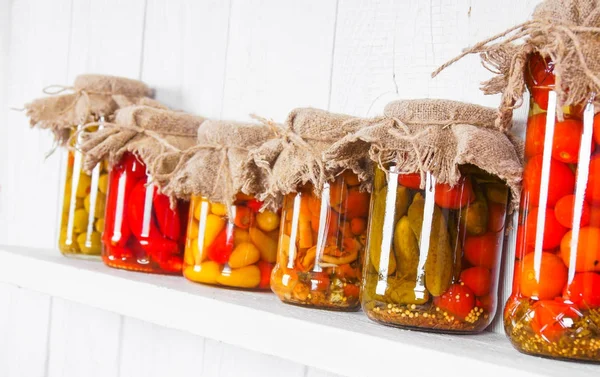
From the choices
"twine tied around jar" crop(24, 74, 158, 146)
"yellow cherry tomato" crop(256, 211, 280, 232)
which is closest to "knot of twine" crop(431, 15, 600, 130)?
"yellow cherry tomato" crop(256, 211, 280, 232)

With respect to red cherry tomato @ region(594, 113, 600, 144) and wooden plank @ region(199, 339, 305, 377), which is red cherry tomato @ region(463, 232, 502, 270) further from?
wooden plank @ region(199, 339, 305, 377)

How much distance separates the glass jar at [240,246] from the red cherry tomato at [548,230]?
31cm

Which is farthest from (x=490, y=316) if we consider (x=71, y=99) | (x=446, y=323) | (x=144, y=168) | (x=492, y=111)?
(x=71, y=99)

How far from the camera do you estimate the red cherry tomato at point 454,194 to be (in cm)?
64

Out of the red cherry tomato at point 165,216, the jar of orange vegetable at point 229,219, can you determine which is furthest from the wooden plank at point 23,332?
the jar of orange vegetable at point 229,219

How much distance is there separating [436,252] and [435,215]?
0.03 meters

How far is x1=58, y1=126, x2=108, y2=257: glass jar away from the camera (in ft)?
3.42

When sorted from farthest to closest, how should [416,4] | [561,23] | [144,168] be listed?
[144,168] < [416,4] < [561,23]

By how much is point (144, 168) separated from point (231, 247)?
0.19m

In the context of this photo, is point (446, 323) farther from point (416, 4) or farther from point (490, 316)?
point (416, 4)

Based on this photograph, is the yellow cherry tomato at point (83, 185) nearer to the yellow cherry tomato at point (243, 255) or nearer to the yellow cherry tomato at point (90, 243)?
the yellow cherry tomato at point (90, 243)

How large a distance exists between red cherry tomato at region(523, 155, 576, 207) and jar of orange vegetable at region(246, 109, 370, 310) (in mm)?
162

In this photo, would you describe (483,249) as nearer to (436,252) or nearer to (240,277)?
(436,252)

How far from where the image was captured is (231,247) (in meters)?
0.83
